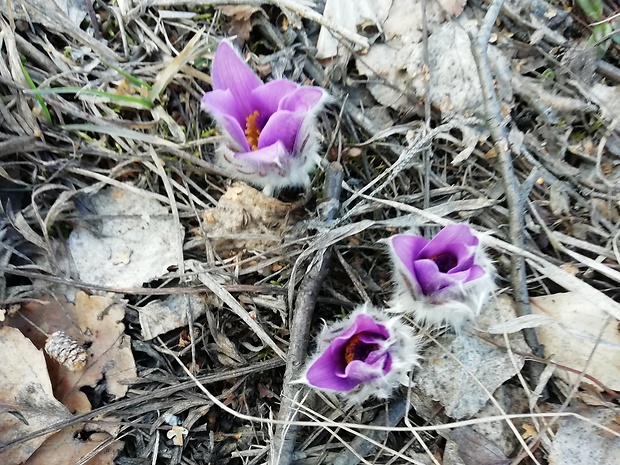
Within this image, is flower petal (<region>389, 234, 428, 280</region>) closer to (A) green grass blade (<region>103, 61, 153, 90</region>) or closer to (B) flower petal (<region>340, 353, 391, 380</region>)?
(B) flower petal (<region>340, 353, 391, 380</region>)

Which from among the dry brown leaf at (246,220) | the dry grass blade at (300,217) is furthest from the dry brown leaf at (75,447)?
the dry brown leaf at (246,220)

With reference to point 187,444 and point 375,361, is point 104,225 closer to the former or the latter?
point 187,444

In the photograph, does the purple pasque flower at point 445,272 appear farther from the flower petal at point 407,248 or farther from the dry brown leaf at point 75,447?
the dry brown leaf at point 75,447

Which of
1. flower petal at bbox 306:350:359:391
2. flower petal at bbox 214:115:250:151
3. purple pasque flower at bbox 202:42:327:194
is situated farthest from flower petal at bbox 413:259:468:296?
flower petal at bbox 214:115:250:151

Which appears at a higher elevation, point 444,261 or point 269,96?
point 269,96

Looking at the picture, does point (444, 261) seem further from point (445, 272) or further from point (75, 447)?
point (75, 447)

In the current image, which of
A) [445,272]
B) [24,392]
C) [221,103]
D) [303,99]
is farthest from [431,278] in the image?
[24,392]
